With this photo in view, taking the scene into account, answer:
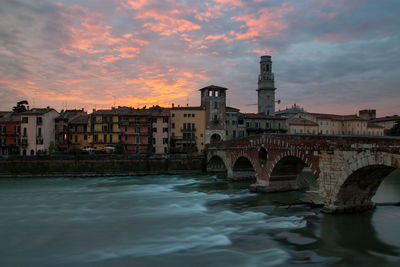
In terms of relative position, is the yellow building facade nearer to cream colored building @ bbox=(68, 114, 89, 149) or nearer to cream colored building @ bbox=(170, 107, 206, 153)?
cream colored building @ bbox=(68, 114, 89, 149)

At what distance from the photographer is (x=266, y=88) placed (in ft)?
271

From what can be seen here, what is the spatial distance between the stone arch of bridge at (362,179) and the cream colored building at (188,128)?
41571 millimetres

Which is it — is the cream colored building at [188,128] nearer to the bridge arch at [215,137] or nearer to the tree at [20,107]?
the bridge arch at [215,137]

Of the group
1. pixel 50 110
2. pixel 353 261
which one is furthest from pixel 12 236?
pixel 50 110

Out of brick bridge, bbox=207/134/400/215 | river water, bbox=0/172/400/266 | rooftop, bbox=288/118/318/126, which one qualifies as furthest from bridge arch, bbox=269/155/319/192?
rooftop, bbox=288/118/318/126

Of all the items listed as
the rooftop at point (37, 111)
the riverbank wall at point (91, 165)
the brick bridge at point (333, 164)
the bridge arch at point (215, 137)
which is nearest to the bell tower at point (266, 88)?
the bridge arch at point (215, 137)

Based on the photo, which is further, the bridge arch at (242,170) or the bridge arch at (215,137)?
the bridge arch at (215,137)

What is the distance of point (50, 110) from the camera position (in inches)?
2405

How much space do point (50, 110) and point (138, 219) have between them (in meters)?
46.5

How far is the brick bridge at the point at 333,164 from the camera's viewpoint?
1723cm

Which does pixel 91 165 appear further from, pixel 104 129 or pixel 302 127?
pixel 302 127

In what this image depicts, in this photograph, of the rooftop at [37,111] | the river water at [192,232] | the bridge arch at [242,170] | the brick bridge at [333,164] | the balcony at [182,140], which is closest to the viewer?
the river water at [192,232]

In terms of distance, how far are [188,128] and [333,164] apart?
42.8 meters

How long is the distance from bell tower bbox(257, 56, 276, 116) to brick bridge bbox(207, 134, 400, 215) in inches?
2054
